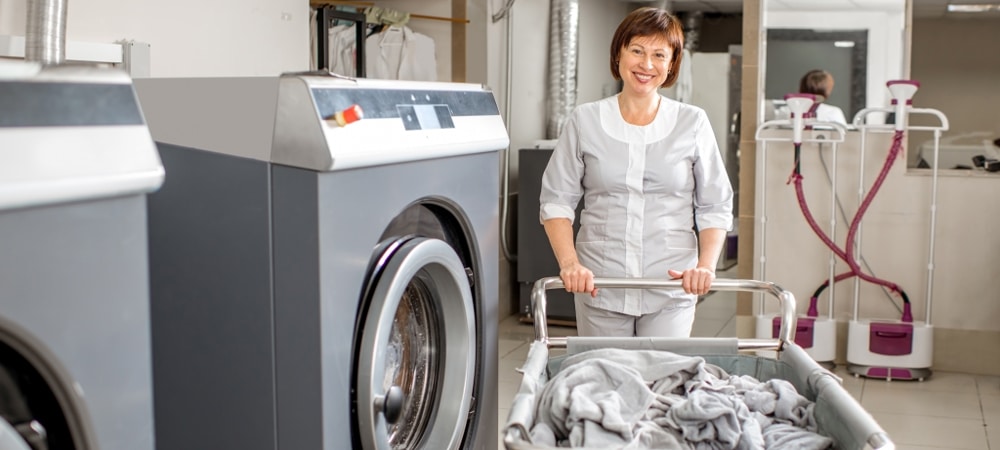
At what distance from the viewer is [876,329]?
465 cm

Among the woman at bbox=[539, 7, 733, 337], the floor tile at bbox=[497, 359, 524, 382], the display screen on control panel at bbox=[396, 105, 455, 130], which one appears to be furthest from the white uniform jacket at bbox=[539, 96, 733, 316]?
the floor tile at bbox=[497, 359, 524, 382]

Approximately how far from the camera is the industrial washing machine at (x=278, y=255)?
1422mm

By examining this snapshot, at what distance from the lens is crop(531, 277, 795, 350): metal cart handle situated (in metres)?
1.95

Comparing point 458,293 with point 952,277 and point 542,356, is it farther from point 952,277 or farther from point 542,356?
point 952,277

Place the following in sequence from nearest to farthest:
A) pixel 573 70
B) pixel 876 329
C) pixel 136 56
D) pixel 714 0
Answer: pixel 136 56
pixel 876 329
pixel 573 70
pixel 714 0

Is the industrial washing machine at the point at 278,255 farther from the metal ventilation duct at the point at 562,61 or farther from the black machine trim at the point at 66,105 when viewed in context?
the metal ventilation duct at the point at 562,61

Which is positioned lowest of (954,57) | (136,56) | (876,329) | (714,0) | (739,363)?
(876,329)

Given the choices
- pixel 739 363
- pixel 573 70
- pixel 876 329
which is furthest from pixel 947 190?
pixel 739 363

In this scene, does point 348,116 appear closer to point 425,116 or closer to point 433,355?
point 425,116

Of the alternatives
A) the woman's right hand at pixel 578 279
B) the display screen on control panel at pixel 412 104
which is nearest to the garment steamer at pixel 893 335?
the woman's right hand at pixel 578 279

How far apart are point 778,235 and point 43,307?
4376 mm

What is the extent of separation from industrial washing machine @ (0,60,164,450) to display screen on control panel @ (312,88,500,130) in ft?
1.27

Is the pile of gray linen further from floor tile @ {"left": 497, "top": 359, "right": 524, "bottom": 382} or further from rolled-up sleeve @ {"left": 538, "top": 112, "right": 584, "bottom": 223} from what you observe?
floor tile @ {"left": 497, "top": 359, "right": 524, "bottom": 382}

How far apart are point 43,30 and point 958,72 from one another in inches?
213
